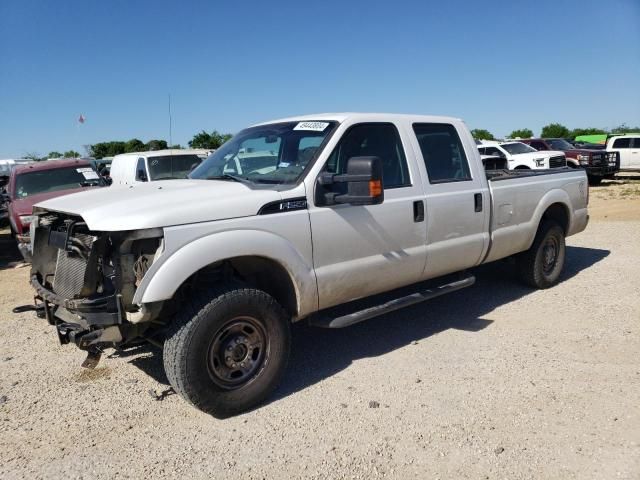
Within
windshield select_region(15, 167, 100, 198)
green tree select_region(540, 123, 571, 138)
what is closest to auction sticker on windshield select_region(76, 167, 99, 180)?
windshield select_region(15, 167, 100, 198)

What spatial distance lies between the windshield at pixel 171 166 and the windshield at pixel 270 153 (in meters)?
6.91

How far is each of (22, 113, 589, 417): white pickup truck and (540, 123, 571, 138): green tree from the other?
6266cm

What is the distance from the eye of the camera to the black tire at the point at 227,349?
11.2ft

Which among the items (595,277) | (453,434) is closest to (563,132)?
(595,277)

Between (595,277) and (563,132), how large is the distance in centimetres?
6182

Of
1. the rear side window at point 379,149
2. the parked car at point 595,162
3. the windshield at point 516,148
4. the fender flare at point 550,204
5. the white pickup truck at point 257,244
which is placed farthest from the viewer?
the windshield at point 516,148

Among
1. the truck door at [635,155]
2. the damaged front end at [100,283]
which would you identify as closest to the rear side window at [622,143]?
the truck door at [635,155]

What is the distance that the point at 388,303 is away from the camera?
4480 millimetres

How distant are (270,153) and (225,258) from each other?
1.24 metres

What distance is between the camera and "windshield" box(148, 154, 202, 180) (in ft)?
37.6

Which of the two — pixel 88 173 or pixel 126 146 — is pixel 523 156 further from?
pixel 126 146

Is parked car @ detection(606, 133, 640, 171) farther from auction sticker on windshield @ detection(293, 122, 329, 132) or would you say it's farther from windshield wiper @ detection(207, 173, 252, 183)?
windshield wiper @ detection(207, 173, 252, 183)

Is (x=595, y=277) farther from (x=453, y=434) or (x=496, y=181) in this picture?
(x=453, y=434)

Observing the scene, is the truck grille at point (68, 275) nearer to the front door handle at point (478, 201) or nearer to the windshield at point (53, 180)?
the front door handle at point (478, 201)
